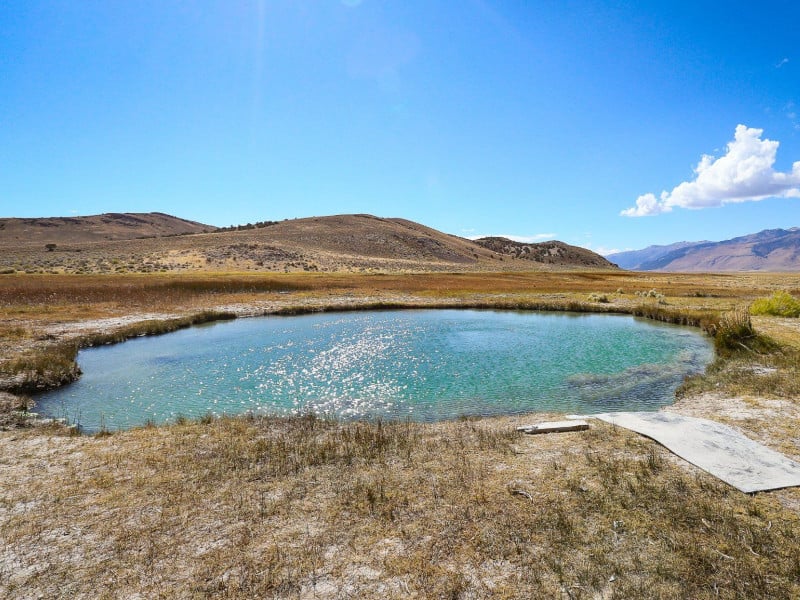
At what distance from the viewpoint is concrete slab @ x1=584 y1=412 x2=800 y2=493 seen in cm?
827

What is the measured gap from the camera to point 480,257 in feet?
481

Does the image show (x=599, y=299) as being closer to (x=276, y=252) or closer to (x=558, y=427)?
(x=558, y=427)

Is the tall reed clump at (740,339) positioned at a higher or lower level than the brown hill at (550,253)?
lower

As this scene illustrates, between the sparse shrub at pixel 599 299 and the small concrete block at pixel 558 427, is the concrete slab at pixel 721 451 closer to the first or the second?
the small concrete block at pixel 558 427

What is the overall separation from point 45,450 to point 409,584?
1072 cm

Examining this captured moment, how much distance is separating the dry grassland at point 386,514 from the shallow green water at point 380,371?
9.84 ft

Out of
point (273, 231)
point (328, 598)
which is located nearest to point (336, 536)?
point (328, 598)

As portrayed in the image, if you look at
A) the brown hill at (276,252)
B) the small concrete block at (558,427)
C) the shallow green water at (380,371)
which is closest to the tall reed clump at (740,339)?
the shallow green water at (380,371)

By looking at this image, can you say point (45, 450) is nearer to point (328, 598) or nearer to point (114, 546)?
point (114, 546)

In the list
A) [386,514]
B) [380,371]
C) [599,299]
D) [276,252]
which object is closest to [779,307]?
[599,299]

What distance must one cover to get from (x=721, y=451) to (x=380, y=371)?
14428 millimetres

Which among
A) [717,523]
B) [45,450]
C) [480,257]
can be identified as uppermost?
[480,257]

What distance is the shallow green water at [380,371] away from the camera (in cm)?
1605

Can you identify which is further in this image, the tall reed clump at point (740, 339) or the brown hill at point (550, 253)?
the brown hill at point (550, 253)
